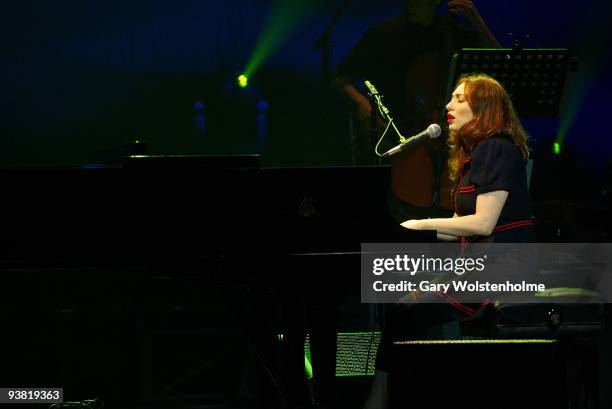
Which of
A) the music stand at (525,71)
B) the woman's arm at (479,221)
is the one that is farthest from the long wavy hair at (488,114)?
the music stand at (525,71)

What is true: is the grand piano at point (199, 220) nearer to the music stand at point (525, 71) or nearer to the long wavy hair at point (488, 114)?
the long wavy hair at point (488, 114)

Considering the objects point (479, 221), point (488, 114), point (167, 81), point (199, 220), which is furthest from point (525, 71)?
point (167, 81)

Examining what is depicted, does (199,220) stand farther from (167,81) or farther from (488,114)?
(167,81)

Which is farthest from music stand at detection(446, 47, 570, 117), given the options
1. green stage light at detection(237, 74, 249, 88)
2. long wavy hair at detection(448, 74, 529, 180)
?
green stage light at detection(237, 74, 249, 88)

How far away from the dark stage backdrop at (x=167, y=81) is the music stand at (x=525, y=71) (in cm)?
156

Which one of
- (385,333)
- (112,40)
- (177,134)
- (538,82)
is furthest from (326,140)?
(385,333)

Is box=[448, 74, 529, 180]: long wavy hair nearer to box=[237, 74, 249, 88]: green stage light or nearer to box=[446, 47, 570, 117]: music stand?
box=[446, 47, 570, 117]: music stand

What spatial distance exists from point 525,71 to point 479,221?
114cm

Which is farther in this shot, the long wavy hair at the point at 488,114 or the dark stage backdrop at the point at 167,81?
the dark stage backdrop at the point at 167,81

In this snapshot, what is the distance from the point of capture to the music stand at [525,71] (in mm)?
3465

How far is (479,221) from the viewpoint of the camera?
9.08 feet

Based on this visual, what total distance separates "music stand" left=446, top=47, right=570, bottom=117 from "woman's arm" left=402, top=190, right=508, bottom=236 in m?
0.86

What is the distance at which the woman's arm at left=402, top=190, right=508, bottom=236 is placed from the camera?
276 centimetres

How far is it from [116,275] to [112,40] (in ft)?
5.55
